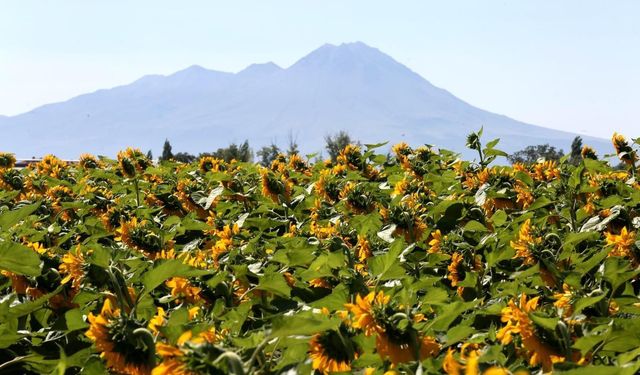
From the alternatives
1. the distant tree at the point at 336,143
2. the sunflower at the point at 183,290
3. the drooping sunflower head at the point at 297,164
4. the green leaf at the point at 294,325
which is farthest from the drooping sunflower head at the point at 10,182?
the distant tree at the point at 336,143

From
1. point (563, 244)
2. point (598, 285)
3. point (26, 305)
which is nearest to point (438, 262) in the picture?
point (563, 244)

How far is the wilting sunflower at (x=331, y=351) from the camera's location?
1.70 meters

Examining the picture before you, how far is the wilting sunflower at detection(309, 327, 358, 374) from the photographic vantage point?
5.57 feet

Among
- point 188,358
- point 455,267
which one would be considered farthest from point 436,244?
point 188,358

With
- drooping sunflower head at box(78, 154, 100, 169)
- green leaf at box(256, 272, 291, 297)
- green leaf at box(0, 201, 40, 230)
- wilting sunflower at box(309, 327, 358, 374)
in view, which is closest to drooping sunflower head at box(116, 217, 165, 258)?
green leaf at box(0, 201, 40, 230)

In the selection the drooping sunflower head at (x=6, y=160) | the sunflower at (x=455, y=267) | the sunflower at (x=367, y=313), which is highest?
the sunflower at (x=367, y=313)

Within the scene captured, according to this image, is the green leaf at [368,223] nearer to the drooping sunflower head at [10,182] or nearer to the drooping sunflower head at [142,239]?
the drooping sunflower head at [142,239]

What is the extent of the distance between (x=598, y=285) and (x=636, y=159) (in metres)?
3.05

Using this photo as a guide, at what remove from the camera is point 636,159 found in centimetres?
502

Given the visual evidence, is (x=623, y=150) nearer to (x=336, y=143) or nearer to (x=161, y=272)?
(x=161, y=272)

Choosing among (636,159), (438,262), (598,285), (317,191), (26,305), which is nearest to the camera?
(26,305)

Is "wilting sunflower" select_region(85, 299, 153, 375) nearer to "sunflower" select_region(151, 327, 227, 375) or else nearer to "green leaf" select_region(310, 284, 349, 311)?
"sunflower" select_region(151, 327, 227, 375)

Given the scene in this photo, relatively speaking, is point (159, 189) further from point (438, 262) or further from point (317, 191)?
point (438, 262)

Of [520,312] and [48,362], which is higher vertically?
[520,312]
